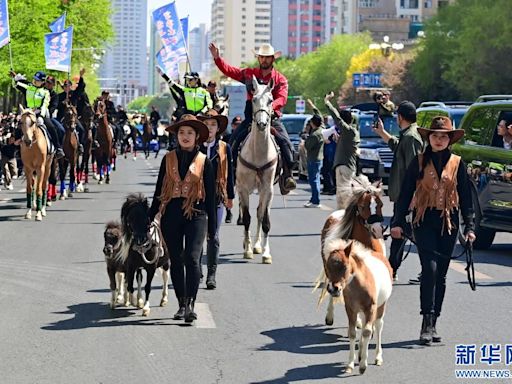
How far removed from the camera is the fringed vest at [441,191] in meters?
10.8

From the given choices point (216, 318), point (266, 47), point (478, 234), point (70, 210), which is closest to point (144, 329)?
point (216, 318)

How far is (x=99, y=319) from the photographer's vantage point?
1177 cm

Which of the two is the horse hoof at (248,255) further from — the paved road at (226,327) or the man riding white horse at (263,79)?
the man riding white horse at (263,79)

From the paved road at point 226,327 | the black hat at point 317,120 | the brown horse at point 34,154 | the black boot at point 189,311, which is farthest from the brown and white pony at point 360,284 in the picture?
the black hat at point 317,120

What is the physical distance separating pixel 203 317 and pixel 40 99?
13.7 metres

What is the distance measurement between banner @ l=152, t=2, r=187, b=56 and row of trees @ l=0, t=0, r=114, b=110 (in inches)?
584

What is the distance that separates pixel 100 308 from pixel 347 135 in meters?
8.35

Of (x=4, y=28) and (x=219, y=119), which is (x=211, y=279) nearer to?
(x=219, y=119)

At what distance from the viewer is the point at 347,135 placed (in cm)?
2003

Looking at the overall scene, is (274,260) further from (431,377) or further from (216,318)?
(431,377)

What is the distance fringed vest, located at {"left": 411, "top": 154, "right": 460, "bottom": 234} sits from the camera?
1076 cm

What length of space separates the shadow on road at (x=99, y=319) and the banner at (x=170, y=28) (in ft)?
78.9

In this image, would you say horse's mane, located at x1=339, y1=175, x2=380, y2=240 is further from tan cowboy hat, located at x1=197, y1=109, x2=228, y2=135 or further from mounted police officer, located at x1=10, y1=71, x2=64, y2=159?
mounted police officer, located at x1=10, y1=71, x2=64, y2=159

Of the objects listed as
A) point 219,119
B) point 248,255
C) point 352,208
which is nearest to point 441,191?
point 352,208
